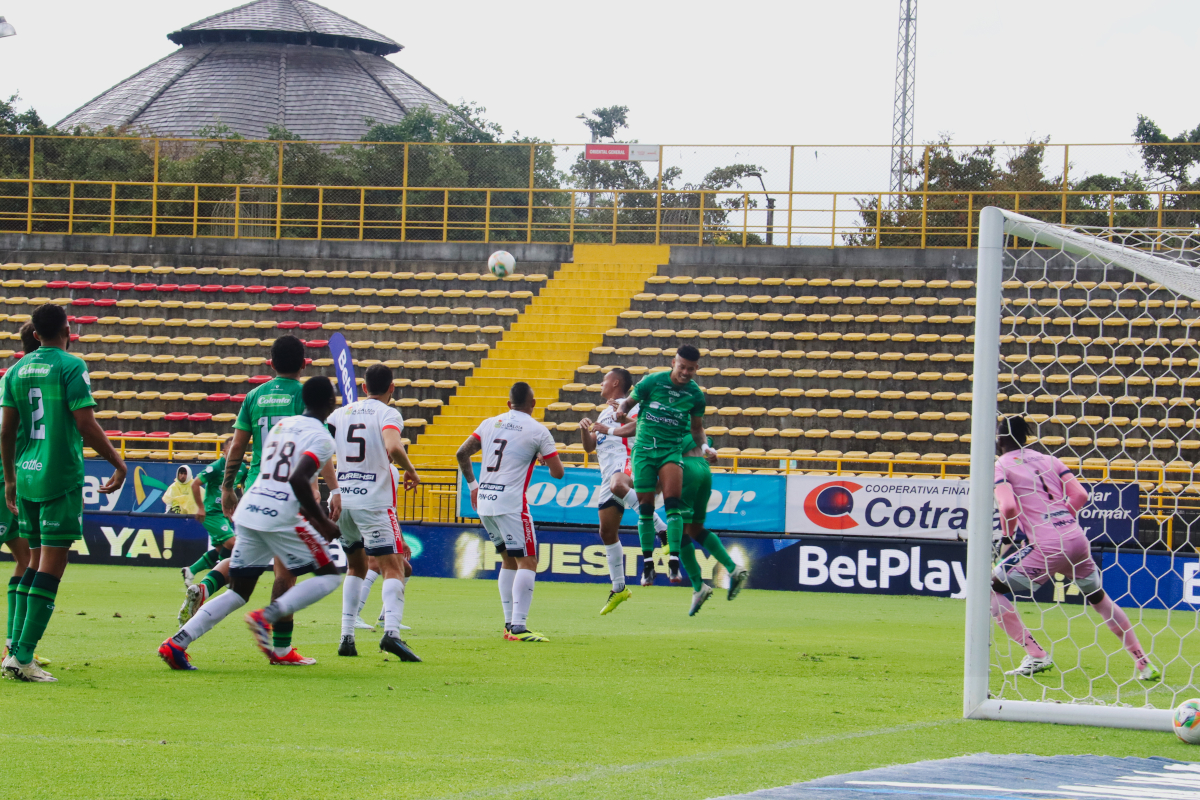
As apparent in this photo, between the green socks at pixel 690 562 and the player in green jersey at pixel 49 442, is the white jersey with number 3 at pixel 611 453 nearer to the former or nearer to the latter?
Result: the green socks at pixel 690 562

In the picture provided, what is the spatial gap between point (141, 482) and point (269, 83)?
5204 centimetres

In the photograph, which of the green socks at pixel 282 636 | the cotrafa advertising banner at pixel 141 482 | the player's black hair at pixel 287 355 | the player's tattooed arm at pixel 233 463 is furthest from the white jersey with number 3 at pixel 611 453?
the cotrafa advertising banner at pixel 141 482

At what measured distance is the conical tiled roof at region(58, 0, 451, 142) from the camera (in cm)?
6462

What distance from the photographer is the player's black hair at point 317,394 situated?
24.0 feet

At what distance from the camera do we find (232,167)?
33.4 meters

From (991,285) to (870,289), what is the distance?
18288 mm

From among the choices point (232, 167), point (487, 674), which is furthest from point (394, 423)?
point (232, 167)

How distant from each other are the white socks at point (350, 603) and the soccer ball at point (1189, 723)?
16.1 feet

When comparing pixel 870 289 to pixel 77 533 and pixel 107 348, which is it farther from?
pixel 77 533

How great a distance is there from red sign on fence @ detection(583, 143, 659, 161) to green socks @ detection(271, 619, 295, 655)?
20499mm

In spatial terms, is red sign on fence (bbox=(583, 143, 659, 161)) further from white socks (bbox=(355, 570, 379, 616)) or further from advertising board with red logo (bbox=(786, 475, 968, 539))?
white socks (bbox=(355, 570, 379, 616))

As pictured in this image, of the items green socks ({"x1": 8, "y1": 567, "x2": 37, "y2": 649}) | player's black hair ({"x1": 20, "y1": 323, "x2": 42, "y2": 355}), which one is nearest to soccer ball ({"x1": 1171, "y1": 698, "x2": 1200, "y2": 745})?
green socks ({"x1": 8, "y1": 567, "x2": 37, "y2": 649})

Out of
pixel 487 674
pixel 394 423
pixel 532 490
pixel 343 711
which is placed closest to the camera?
pixel 343 711

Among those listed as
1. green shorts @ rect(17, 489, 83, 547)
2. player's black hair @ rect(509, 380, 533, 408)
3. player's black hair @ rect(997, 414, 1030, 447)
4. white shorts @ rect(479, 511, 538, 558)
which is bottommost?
white shorts @ rect(479, 511, 538, 558)
